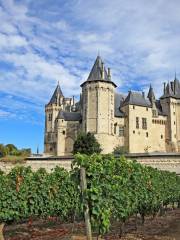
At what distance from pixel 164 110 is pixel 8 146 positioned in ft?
87.7

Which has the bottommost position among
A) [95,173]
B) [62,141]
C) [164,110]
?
[95,173]

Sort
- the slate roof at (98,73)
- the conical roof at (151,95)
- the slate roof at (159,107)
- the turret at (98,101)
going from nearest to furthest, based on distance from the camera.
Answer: the turret at (98,101), the slate roof at (98,73), the slate roof at (159,107), the conical roof at (151,95)

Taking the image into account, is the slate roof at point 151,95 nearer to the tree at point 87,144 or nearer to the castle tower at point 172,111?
the castle tower at point 172,111

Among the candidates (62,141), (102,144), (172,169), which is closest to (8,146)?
(62,141)

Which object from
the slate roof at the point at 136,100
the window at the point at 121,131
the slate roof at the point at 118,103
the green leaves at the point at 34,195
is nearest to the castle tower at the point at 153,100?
the slate roof at the point at 136,100

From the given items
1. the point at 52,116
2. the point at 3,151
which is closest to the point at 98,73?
the point at 52,116

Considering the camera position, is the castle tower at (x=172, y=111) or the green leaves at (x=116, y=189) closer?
the green leaves at (x=116, y=189)

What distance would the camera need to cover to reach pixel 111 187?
6781mm

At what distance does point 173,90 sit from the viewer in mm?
52656

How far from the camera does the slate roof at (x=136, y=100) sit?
153 feet

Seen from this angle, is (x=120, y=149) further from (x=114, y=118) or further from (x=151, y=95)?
(x=151, y=95)

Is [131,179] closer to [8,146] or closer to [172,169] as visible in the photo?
[172,169]

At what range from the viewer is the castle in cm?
4169

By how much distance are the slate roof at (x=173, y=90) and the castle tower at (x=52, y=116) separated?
17450mm
